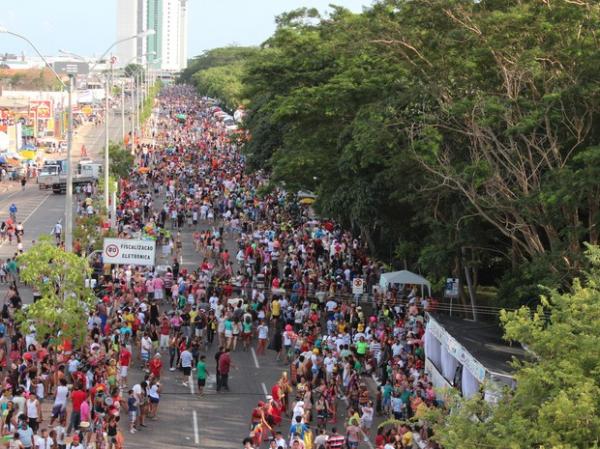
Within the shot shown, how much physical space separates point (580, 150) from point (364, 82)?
12.5 metres

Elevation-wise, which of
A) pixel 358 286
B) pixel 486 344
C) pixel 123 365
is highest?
pixel 486 344

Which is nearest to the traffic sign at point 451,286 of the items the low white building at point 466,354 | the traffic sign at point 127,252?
the low white building at point 466,354

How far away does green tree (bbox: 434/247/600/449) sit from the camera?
14070 millimetres

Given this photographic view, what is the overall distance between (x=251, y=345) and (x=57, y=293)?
604 cm

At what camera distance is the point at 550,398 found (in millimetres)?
14906

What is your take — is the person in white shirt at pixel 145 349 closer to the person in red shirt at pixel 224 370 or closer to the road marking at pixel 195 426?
the person in red shirt at pixel 224 370

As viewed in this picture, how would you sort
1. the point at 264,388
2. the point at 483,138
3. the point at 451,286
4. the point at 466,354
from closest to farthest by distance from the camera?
1. the point at 466,354
2. the point at 264,388
3. the point at 483,138
4. the point at 451,286

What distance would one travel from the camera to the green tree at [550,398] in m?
14.1

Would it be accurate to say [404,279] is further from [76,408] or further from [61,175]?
[61,175]

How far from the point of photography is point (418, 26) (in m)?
29.6

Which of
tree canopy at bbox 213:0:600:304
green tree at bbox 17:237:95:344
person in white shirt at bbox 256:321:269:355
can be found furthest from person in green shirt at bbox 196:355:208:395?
tree canopy at bbox 213:0:600:304

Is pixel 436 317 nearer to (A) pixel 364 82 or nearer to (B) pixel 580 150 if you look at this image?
(B) pixel 580 150

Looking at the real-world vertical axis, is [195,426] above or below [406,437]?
below

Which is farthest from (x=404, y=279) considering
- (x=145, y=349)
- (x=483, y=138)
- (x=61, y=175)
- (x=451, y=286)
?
(x=61, y=175)
